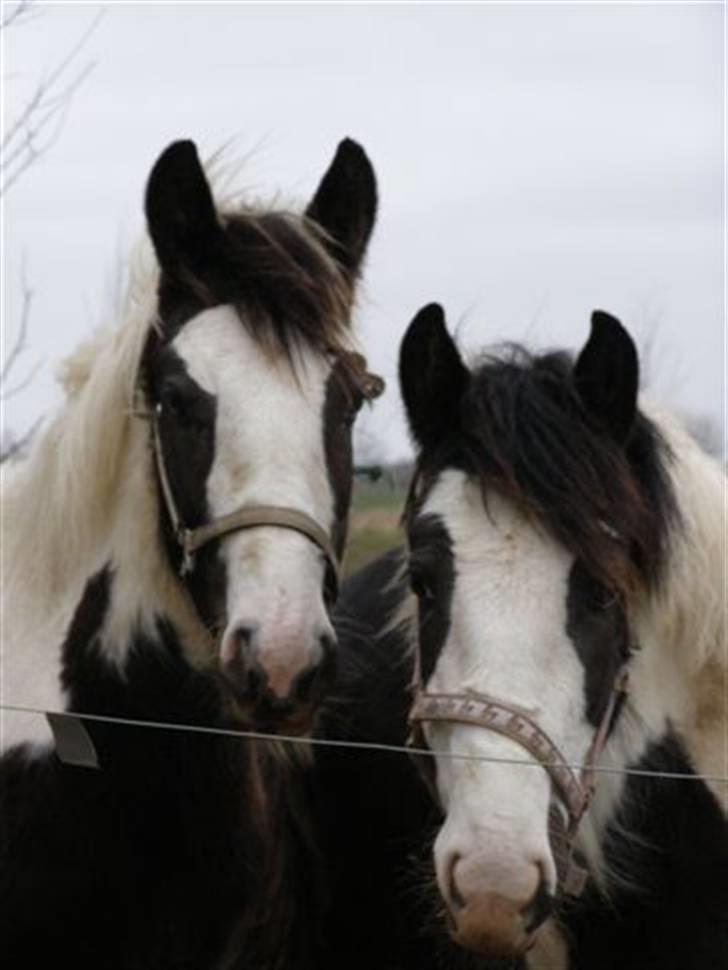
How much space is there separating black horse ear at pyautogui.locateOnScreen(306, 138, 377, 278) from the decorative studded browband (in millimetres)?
1399

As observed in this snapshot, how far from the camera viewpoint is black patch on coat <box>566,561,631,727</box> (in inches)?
159

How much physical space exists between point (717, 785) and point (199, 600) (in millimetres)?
1241

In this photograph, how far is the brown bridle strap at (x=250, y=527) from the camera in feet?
14.4

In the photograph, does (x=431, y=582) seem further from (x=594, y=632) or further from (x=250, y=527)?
(x=250, y=527)

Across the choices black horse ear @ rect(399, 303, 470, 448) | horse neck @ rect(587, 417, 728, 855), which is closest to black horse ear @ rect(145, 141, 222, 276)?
black horse ear @ rect(399, 303, 470, 448)

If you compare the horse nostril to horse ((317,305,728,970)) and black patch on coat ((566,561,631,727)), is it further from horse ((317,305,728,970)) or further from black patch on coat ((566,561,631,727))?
black patch on coat ((566,561,631,727))

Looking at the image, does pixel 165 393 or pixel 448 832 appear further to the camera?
pixel 165 393

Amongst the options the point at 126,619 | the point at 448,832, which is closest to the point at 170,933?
the point at 126,619

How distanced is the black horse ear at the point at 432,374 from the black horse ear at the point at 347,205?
0.66 metres

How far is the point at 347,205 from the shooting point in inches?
200

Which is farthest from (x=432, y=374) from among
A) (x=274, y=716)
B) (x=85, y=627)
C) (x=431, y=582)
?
(x=85, y=627)

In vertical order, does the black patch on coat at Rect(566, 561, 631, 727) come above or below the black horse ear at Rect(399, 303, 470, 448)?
below

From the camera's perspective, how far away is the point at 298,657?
13.7ft

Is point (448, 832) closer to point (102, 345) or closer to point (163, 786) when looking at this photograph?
point (163, 786)
